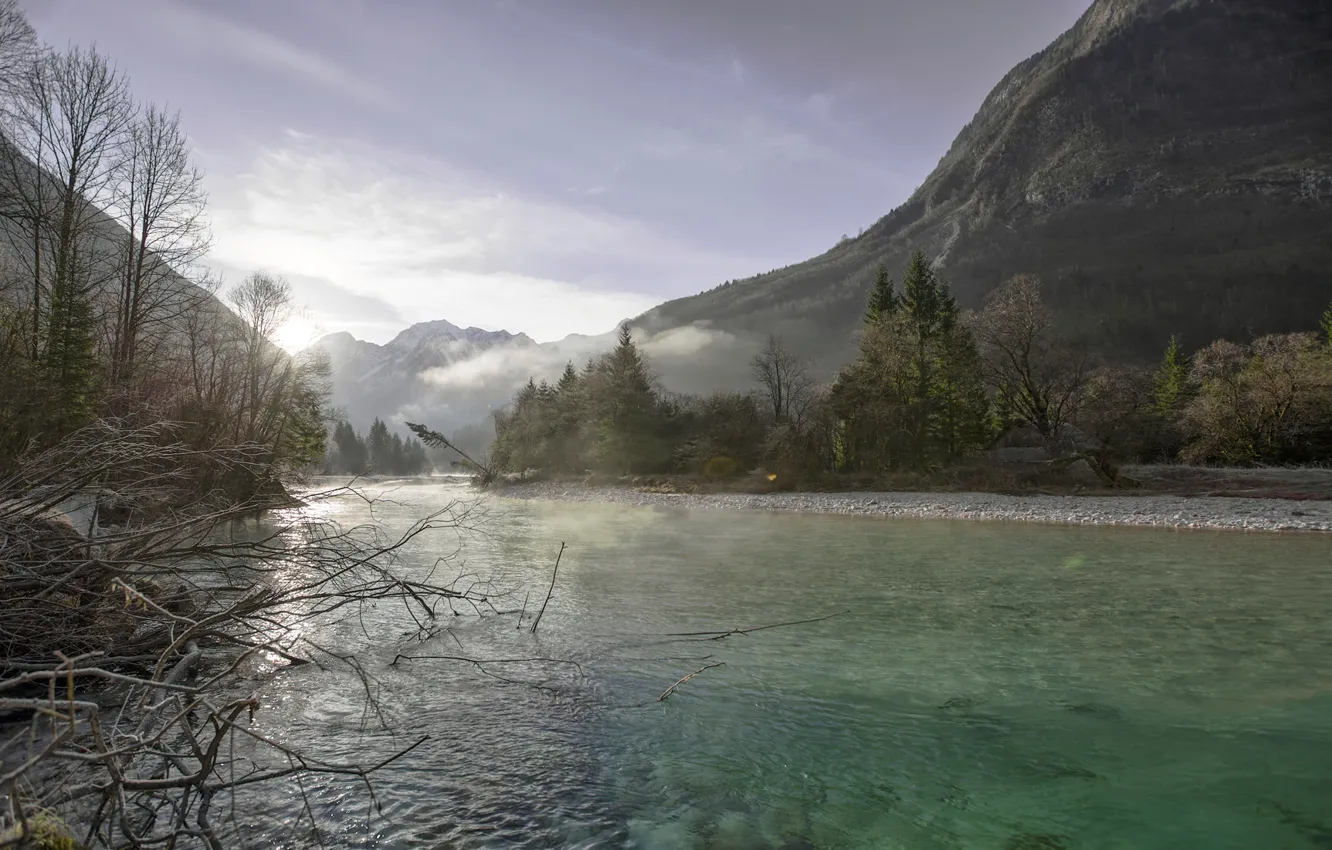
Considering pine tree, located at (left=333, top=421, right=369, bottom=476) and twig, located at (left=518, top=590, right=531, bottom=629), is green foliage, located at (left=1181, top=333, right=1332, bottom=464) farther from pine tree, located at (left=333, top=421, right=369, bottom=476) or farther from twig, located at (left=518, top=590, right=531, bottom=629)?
pine tree, located at (left=333, top=421, right=369, bottom=476)

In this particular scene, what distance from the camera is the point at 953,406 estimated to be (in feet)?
134

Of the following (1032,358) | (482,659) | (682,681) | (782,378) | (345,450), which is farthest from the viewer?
(345,450)

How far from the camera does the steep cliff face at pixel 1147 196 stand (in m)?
110

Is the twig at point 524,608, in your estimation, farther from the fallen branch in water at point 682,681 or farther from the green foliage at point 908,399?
the green foliage at point 908,399

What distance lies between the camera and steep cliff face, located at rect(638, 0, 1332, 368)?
110438 millimetres

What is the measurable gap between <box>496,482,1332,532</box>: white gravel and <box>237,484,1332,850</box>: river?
8.88 meters

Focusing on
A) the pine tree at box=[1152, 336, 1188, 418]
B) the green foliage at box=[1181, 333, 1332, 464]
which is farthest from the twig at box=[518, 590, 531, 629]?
the pine tree at box=[1152, 336, 1188, 418]

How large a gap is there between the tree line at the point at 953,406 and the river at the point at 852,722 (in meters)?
24.9

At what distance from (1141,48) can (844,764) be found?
243624 mm

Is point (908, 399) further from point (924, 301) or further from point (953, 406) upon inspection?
point (924, 301)

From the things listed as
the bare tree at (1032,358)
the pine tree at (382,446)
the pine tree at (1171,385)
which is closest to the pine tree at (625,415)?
the bare tree at (1032,358)

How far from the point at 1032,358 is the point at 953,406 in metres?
6.20

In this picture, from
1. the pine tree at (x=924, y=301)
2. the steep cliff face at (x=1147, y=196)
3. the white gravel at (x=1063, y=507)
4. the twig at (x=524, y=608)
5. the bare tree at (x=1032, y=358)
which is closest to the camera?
the twig at (x=524, y=608)

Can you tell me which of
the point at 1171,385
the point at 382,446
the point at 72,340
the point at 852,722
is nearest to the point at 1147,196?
the point at 1171,385
